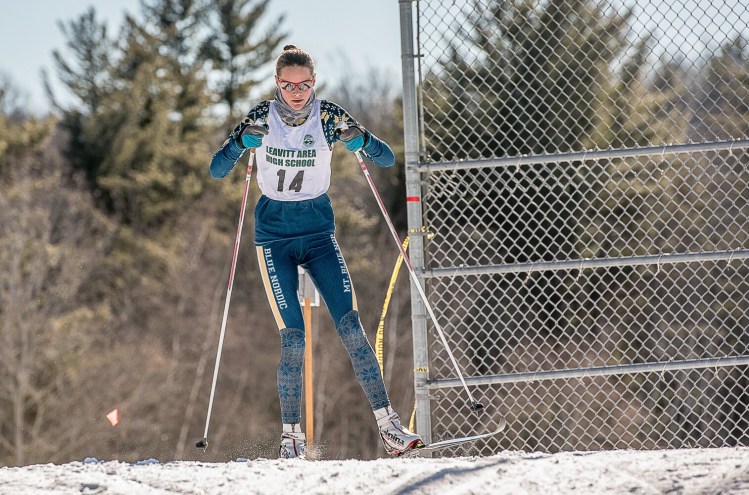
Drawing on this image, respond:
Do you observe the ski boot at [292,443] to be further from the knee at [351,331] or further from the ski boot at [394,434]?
the knee at [351,331]

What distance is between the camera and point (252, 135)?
14.8 feet

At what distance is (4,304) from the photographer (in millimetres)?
21344

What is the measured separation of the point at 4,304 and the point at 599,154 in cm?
1880

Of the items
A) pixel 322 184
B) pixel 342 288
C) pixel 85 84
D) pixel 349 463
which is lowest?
pixel 349 463

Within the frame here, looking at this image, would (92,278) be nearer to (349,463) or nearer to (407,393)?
(407,393)

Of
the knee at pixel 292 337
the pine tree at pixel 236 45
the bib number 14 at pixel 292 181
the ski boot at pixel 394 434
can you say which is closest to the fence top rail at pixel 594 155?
the bib number 14 at pixel 292 181

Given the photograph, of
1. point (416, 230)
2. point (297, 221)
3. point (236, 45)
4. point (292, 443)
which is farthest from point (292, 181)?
point (236, 45)

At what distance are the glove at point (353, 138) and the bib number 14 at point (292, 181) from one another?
26 centimetres

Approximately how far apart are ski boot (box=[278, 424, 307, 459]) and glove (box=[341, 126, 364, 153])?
1.37 metres

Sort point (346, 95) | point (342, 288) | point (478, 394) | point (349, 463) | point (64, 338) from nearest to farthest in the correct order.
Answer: point (349, 463) < point (342, 288) < point (478, 394) < point (64, 338) < point (346, 95)

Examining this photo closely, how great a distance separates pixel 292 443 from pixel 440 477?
3.70ft

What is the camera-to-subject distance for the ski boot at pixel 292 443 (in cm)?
466

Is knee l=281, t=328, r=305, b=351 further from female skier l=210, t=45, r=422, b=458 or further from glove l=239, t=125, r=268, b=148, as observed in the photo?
glove l=239, t=125, r=268, b=148

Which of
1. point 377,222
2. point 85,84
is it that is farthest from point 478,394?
point 85,84
